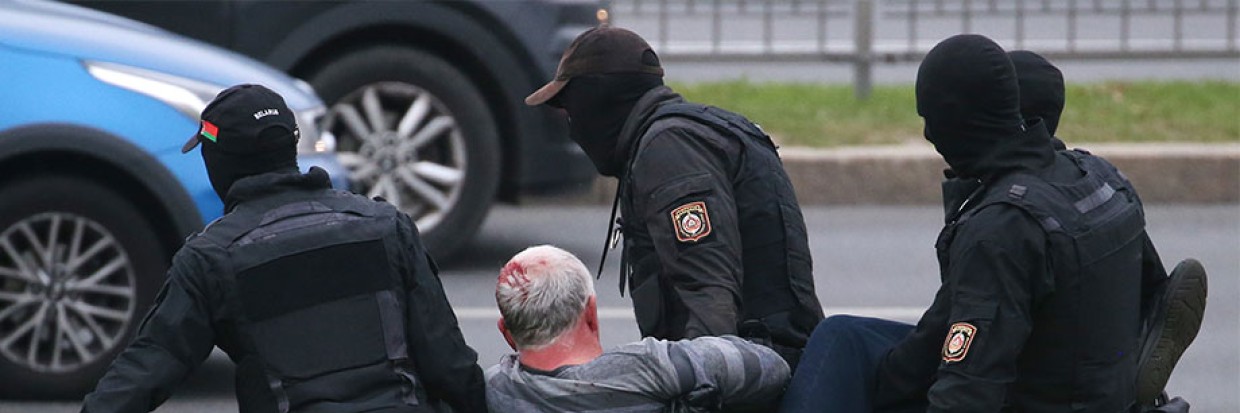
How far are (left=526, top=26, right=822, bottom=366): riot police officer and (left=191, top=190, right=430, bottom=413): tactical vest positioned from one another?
574mm

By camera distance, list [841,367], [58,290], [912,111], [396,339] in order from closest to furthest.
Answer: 1. [396,339]
2. [841,367]
3. [58,290]
4. [912,111]

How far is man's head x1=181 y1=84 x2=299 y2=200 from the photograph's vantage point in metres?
3.42

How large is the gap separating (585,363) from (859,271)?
191 inches

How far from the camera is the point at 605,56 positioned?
394cm

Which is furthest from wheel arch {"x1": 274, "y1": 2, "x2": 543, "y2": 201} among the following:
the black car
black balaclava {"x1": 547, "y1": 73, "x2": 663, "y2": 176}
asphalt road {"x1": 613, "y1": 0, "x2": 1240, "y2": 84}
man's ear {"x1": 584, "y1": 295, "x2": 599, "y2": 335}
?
man's ear {"x1": 584, "y1": 295, "x2": 599, "y2": 335}

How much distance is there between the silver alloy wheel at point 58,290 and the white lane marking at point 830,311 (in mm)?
1543

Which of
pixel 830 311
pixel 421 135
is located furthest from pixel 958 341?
pixel 421 135

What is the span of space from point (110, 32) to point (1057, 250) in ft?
12.2

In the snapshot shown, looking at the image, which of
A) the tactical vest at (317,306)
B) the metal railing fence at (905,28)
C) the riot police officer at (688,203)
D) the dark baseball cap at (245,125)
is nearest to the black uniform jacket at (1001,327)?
the riot police officer at (688,203)

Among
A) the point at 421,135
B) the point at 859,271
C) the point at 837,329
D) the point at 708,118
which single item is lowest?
the point at 859,271

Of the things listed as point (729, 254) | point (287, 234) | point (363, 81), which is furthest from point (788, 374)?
point (363, 81)

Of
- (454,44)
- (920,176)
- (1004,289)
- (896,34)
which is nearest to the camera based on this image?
(1004,289)

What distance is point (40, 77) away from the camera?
5.90 m

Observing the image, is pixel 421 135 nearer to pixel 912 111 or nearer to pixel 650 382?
pixel 912 111
